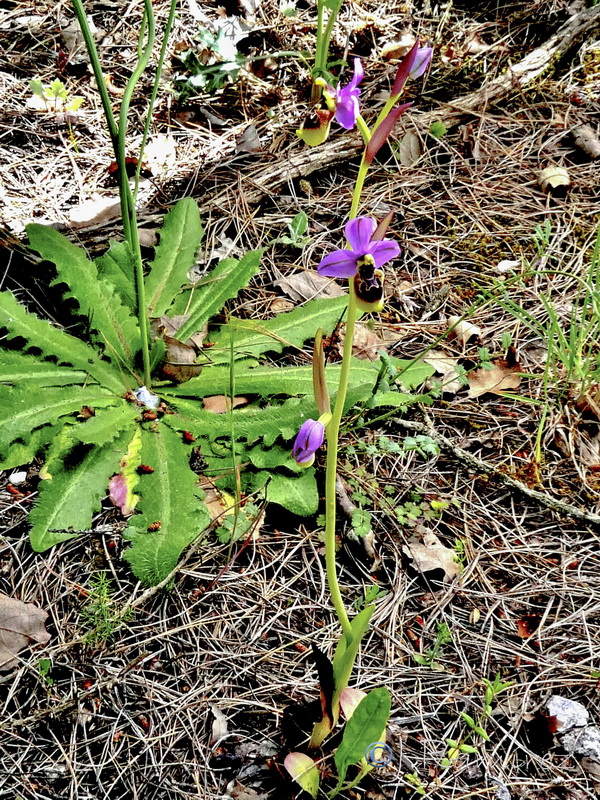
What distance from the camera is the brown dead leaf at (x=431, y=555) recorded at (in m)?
1.90

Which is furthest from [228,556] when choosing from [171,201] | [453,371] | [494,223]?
[494,223]

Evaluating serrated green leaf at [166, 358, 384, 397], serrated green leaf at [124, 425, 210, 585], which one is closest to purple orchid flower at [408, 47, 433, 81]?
serrated green leaf at [166, 358, 384, 397]

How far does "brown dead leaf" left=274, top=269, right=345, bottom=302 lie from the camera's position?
2607 mm

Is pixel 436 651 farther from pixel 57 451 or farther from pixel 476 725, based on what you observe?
pixel 57 451

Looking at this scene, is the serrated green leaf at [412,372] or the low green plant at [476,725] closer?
the low green plant at [476,725]

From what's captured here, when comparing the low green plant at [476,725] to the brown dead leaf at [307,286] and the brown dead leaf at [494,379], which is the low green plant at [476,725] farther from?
the brown dead leaf at [307,286]

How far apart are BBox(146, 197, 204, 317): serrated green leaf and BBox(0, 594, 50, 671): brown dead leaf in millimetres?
1152

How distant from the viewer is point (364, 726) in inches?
55.1

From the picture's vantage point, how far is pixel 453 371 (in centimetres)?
241

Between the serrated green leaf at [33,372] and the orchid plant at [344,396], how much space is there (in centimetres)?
114

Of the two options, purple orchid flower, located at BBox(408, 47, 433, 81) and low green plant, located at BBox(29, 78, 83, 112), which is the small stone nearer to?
purple orchid flower, located at BBox(408, 47, 433, 81)

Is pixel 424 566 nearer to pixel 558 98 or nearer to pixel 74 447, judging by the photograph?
pixel 74 447

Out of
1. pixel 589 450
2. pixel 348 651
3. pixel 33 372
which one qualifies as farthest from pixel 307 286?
pixel 348 651

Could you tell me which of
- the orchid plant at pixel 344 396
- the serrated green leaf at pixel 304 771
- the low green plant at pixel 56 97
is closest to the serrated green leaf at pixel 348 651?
the orchid plant at pixel 344 396
